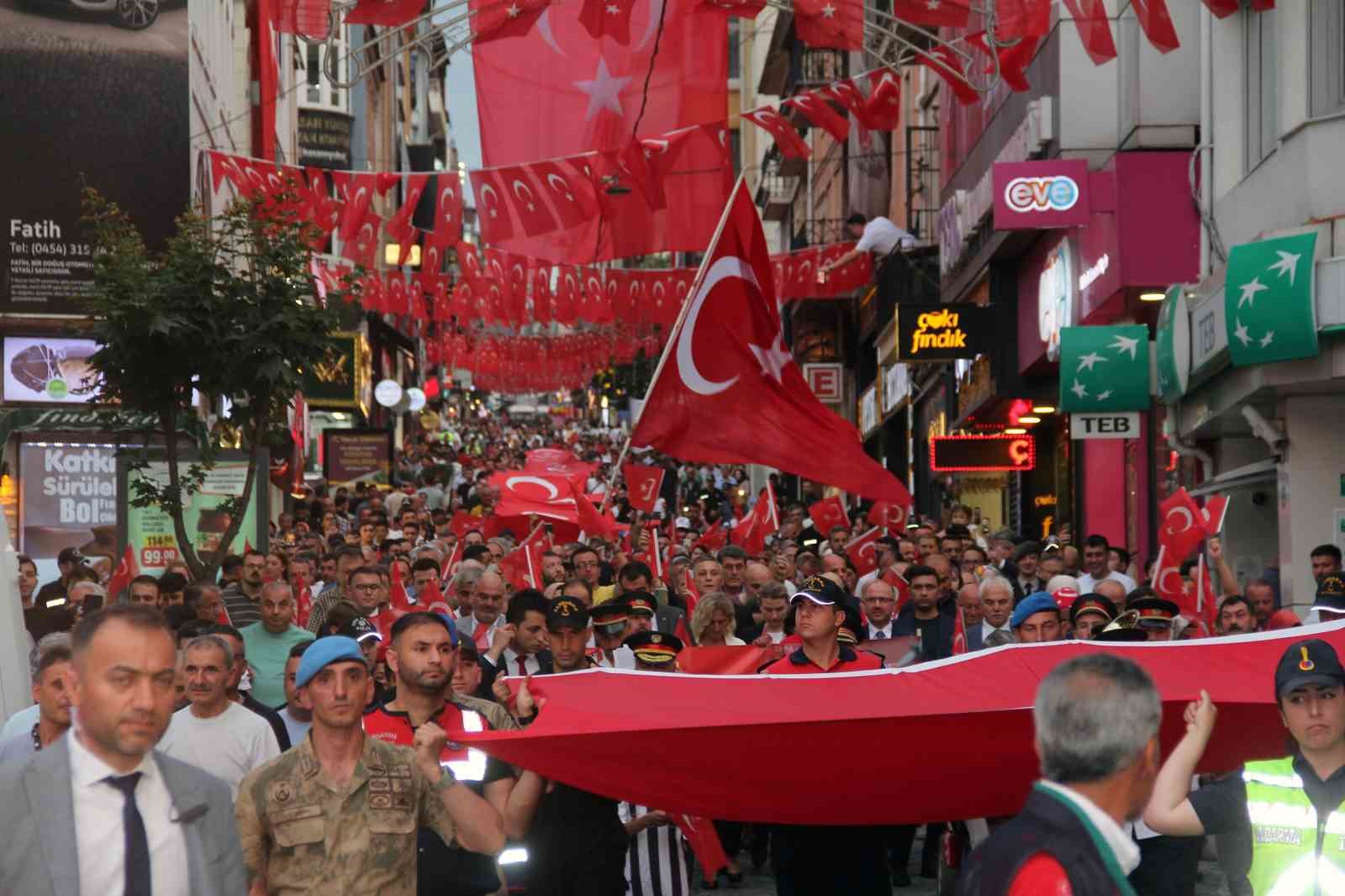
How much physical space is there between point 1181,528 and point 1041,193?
9.58m

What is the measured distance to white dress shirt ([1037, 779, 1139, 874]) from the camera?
13.8ft

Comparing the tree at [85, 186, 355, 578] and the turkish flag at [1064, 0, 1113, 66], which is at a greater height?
the turkish flag at [1064, 0, 1113, 66]

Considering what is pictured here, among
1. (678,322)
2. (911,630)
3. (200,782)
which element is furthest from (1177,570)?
(200,782)

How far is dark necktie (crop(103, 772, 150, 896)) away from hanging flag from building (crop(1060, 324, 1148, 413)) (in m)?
18.2

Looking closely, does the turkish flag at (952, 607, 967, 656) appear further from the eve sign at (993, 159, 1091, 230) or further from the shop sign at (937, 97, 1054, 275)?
the shop sign at (937, 97, 1054, 275)

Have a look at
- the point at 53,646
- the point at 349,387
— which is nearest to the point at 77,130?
the point at 349,387

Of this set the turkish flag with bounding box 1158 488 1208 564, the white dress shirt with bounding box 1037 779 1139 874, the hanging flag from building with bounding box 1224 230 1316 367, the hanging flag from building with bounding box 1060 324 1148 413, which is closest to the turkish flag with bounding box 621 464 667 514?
the hanging flag from building with bounding box 1060 324 1148 413

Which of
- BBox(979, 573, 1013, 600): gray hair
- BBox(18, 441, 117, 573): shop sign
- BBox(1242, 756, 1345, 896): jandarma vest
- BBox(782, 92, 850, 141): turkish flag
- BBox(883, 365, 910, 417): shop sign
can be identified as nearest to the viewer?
BBox(1242, 756, 1345, 896): jandarma vest

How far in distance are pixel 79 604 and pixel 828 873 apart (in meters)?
6.93

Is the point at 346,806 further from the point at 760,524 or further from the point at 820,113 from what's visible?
the point at 760,524

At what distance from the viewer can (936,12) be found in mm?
17000

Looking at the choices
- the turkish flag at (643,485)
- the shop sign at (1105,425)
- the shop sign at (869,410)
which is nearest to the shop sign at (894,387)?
the shop sign at (869,410)

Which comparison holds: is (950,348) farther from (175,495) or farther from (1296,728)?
(1296,728)

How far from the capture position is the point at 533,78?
2319cm
